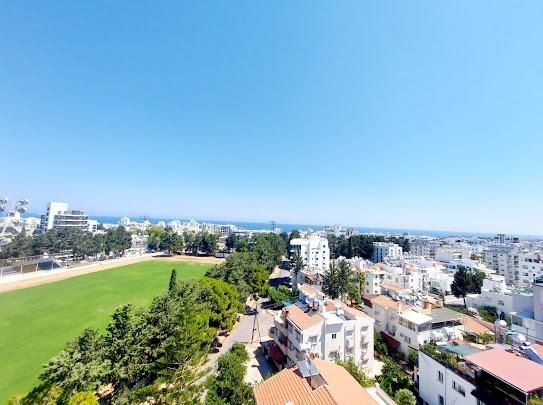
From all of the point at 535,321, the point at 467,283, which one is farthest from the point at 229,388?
the point at 467,283

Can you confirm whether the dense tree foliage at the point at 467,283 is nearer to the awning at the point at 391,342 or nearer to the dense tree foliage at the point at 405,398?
the awning at the point at 391,342

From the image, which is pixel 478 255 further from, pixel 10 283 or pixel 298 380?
pixel 10 283

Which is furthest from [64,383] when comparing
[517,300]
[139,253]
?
[139,253]

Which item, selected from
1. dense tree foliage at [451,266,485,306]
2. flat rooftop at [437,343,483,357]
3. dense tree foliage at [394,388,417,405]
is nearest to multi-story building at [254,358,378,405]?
dense tree foliage at [394,388,417,405]

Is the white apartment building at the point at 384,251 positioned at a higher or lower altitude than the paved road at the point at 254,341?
higher

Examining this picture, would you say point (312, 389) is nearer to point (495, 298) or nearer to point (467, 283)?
point (495, 298)

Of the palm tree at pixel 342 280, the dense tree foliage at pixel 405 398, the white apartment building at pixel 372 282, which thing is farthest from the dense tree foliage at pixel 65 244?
the dense tree foliage at pixel 405 398
